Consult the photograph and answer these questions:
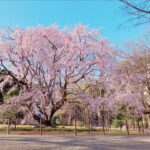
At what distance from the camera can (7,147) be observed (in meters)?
9.16

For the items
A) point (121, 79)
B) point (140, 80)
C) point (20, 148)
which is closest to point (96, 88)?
point (121, 79)

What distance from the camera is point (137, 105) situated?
2188cm

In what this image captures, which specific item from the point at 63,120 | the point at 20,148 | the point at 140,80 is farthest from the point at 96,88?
the point at 20,148

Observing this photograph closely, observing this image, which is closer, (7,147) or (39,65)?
(7,147)

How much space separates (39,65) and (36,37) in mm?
2104

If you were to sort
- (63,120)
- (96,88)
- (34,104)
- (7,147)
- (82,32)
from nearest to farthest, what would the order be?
(7,147) < (34,104) < (82,32) < (96,88) < (63,120)

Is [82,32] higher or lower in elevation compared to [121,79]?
higher

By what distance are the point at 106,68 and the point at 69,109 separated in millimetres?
4531

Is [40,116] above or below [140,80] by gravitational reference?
below

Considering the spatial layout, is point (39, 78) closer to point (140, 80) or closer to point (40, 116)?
point (40, 116)

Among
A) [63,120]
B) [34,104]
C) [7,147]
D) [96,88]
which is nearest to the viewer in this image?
[7,147]

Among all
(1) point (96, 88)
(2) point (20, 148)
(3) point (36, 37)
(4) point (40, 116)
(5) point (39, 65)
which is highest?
(3) point (36, 37)

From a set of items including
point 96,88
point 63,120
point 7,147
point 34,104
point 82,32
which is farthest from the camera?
point 63,120

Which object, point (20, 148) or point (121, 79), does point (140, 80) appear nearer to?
point (121, 79)
